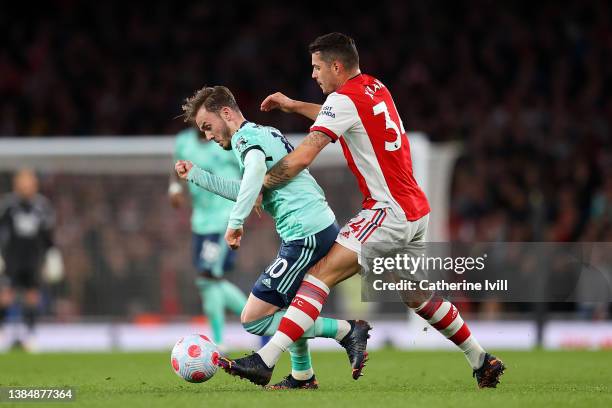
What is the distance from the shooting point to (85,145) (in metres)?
13.8

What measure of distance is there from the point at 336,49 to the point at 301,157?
26.9 inches

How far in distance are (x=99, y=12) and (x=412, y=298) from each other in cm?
1408

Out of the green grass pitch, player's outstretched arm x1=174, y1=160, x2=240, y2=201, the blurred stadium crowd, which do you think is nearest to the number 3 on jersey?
player's outstretched arm x1=174, y1=160, x2=240, y2=201

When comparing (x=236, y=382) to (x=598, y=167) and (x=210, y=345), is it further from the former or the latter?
(x=598, y=167)

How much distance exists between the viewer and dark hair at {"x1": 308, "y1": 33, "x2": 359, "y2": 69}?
263 inches

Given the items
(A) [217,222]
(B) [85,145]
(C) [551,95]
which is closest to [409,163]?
(A) [217,222]

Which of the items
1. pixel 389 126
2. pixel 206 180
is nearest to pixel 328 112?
pixel 389 126

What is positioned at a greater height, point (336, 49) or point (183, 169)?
point (336, 49)

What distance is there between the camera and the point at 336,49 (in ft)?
21.9

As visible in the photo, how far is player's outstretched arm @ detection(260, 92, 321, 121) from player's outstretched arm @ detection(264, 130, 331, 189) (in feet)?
2.22

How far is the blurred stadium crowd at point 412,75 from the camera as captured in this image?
53.0ft

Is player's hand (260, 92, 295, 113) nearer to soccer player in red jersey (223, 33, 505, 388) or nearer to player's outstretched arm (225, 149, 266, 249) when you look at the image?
soccer player in red jersey (223, 33, 505, 388)

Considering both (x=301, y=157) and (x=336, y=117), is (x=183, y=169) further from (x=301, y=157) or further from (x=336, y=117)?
(x=336, y=117)

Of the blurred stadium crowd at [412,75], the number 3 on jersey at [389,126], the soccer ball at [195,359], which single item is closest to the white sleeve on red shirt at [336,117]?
the number 3 on jersey at [389,126]
